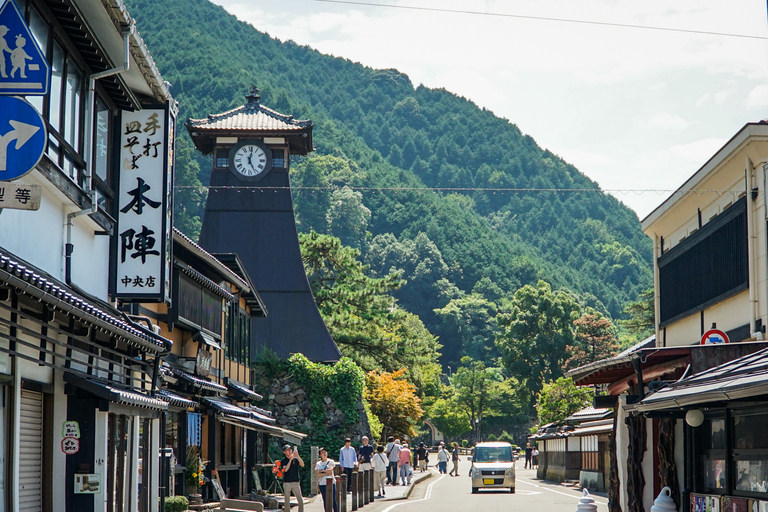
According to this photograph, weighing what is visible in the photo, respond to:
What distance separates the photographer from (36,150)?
827cm

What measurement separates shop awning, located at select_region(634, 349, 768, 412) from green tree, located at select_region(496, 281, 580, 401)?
73.0 meters

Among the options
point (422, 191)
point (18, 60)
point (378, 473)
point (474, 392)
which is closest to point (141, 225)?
point (18, 60)

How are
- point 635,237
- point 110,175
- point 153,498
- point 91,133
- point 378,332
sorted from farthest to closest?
point 635,237
point 378,332
point 153,498
point 110,175
point 91,133

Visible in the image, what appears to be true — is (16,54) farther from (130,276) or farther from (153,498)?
(153,498)

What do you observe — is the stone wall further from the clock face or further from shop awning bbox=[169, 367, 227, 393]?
shop awning bbox=[169, 367, 227, 393]

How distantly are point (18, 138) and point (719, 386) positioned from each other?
7597 millimetres

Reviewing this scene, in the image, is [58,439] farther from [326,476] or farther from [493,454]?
[493,454]

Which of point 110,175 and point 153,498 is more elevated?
point 110,175

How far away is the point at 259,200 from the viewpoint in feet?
130

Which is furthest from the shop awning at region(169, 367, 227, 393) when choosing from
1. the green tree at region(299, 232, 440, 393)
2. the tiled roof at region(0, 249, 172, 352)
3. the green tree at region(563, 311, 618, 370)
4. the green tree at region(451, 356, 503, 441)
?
the green tree at region(451, 356, 503, 441)

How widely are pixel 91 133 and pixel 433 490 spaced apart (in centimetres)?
2283

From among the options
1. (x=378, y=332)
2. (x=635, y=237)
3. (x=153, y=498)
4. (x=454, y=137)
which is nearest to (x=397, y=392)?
(x=378, y=332)

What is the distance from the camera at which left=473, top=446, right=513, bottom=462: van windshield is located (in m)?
32.1

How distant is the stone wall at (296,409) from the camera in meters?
34.3
